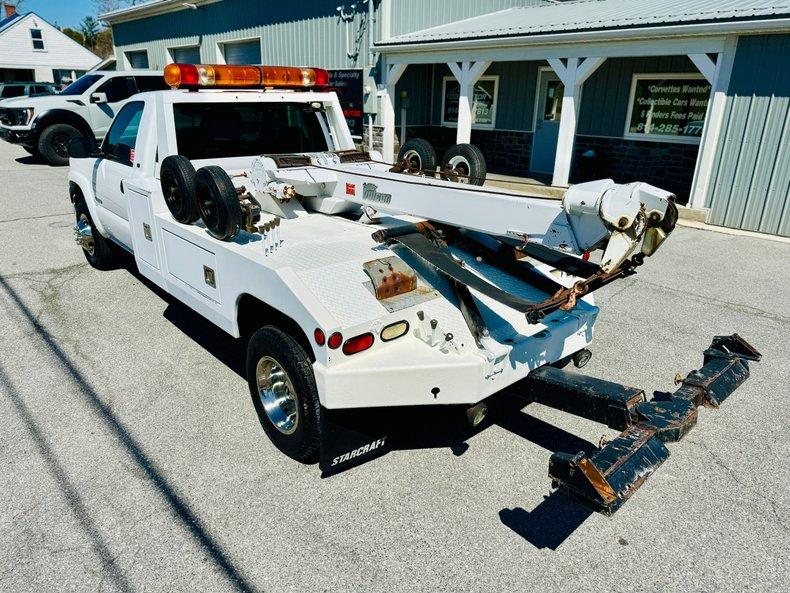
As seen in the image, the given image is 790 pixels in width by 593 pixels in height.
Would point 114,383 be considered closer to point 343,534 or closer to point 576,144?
point 343,534

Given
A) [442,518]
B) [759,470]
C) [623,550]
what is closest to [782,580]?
[623,550]

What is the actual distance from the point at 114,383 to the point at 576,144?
12635 millimetres

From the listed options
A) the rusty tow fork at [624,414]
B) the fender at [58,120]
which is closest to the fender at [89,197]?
the rusty tow fork at [624,414]

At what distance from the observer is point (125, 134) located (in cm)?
553

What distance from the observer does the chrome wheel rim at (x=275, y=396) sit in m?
3.52

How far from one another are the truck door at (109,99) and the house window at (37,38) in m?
38.3

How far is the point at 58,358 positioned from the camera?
489 cm

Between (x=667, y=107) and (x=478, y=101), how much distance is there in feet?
17.0

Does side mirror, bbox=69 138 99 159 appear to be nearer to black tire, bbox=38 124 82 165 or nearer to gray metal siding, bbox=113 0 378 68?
gray metal siding, bbox=113 0 378 68

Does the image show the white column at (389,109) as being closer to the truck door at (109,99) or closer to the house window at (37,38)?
the truck door at (109,99)

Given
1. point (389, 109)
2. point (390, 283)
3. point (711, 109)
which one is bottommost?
point (390, 283)

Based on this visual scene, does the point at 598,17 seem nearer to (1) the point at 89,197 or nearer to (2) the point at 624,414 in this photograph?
(1) the point at 89,197

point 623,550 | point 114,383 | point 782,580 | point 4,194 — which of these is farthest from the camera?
point 4,194

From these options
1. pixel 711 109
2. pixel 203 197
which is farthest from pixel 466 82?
pixel 203 197
